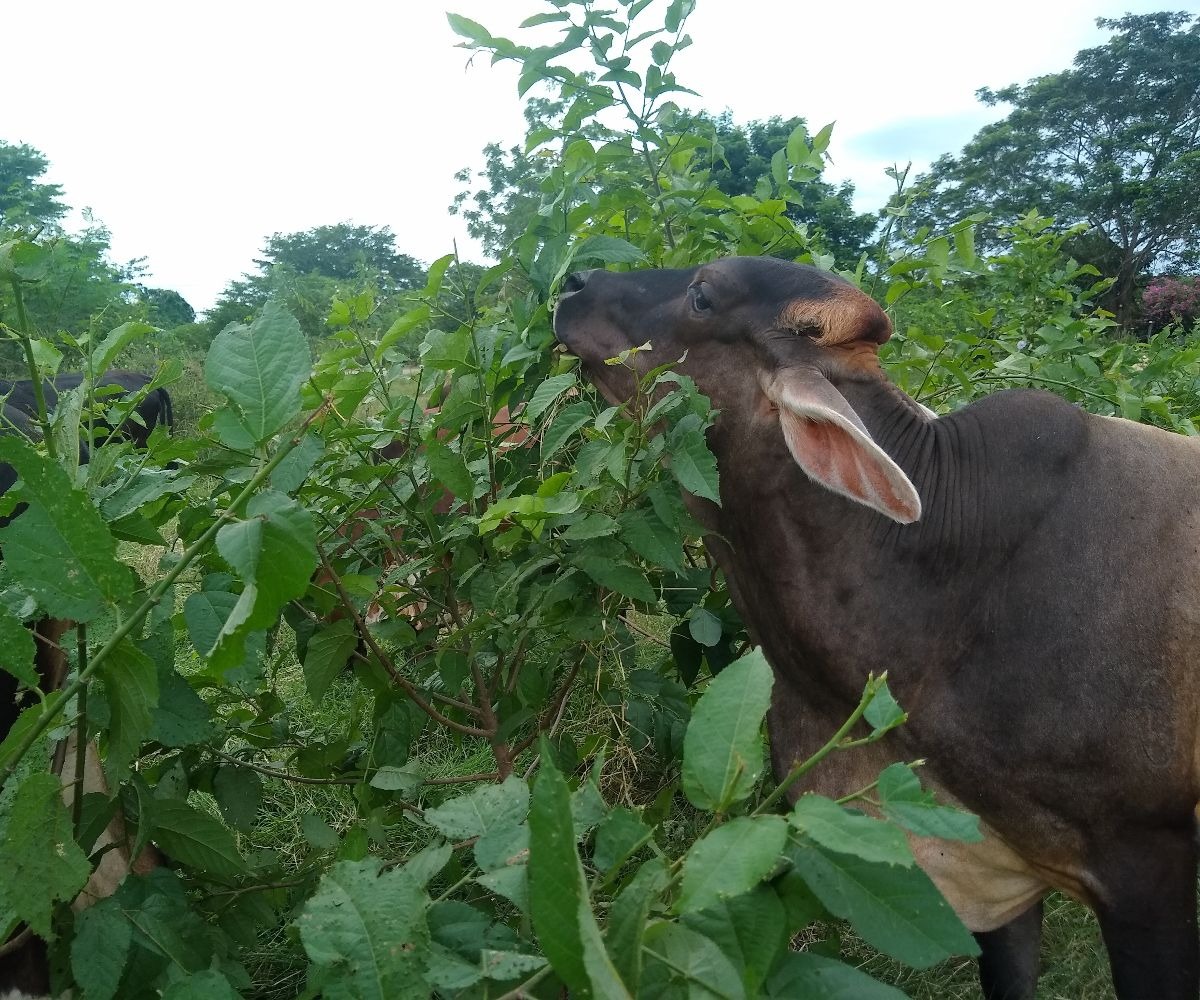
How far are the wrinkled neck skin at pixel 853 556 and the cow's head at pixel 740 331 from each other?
0.07 metres

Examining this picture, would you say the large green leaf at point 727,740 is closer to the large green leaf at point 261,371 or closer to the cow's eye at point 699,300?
the large green leaf at point 261,371

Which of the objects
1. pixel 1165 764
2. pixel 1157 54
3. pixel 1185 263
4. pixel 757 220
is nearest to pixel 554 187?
pixel 757 220

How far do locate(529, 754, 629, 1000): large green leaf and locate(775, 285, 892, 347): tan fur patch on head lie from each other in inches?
68.8

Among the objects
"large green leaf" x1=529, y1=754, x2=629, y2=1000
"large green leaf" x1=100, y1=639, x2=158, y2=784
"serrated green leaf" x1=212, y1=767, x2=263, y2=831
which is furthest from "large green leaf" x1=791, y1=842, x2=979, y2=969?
"serrated green leaf" x1=212, y1=767, x2=263, y2=831

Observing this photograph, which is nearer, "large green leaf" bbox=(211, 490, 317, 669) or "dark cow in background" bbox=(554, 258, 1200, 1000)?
"large green leaf" bbox=(211, 490, 317, 669)

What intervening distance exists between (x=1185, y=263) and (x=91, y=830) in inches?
1623

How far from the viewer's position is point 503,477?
222 cm

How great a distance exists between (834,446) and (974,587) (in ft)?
1.59

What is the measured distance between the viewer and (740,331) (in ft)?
7.65

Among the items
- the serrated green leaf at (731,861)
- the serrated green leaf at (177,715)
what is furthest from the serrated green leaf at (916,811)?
the serrated green leaf at (177,715)

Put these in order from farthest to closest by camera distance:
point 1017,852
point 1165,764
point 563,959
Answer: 1. point 1017,852
2. point 1165,764
3. point 563,959

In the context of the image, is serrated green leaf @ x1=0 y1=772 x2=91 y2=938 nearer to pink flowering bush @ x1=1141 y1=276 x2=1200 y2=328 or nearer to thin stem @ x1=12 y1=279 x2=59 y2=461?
thin stem @ x1=12 y1=279 x2=59 y2=461

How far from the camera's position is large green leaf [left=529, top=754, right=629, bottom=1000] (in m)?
0.72

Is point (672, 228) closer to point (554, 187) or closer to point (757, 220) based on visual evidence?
point (757, 220)
